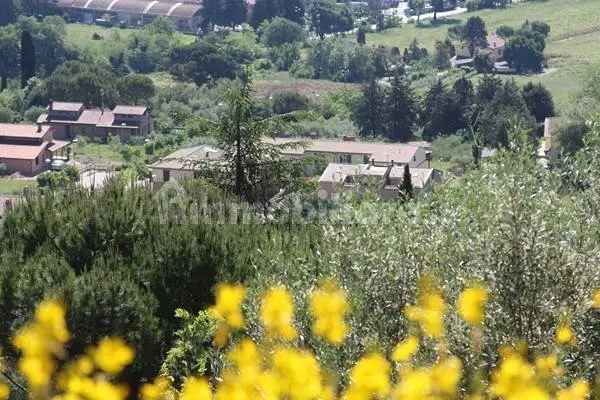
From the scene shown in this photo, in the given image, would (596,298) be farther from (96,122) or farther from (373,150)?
(96,122)

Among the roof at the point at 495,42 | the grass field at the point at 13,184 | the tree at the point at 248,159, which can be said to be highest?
the tree at the point at 248,159

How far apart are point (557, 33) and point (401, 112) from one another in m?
23.4

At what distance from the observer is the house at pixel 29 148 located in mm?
46031

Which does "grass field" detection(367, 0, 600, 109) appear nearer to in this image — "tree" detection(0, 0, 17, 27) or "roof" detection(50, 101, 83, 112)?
"roof" detection(50, 101, 83, 112)

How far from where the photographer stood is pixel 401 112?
51.7m

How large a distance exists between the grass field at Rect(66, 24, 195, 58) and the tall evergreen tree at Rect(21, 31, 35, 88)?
22.7 feet

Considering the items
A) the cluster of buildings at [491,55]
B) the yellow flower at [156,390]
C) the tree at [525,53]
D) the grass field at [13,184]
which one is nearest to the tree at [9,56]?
the grass field at [13,184]

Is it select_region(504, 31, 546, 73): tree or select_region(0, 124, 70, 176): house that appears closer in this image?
select_region(0, 124, 70, 176): house

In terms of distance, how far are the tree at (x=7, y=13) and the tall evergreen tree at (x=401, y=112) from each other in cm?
3761

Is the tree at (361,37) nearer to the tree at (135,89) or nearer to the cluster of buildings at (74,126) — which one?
the tree at (135,89)

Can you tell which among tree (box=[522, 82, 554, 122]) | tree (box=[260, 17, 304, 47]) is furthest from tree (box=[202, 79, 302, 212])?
tree (box=[260, 17, 304, 47])

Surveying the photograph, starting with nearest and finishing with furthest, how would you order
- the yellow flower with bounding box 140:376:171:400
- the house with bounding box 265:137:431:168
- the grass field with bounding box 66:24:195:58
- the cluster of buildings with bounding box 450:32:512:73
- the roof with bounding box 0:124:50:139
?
the yellow flower with bounding box 140:376:171:400, the house with bounding box 265:137:431:168, the roof with bounding box 0:124:50:139, the cluster of buildings with bounding box 450:32:512:73, the grass field with bounding box 66:24:195:58

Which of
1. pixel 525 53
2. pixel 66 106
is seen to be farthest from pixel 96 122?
pixel 525 53

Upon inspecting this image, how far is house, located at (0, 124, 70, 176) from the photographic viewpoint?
1812 inches
